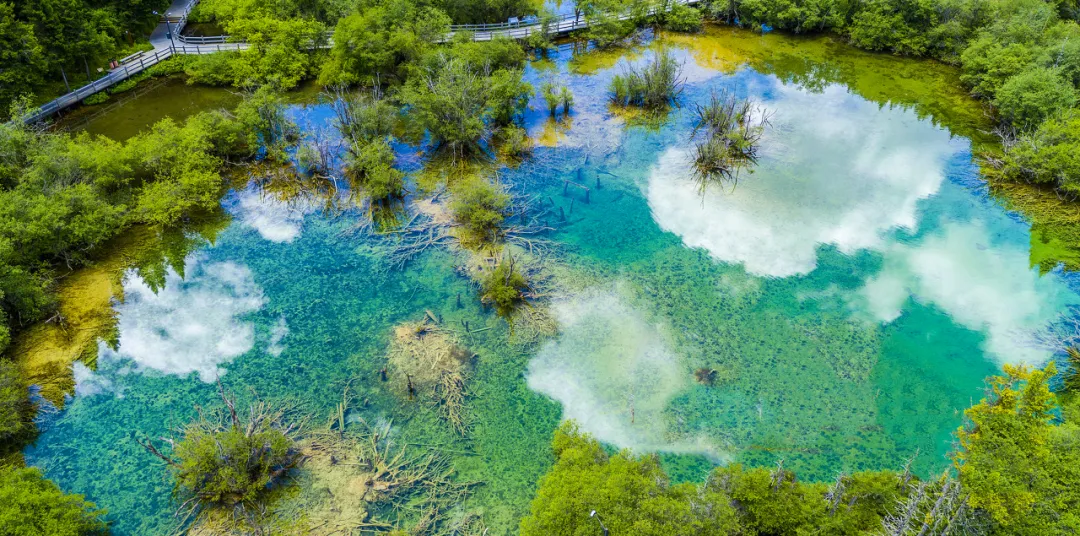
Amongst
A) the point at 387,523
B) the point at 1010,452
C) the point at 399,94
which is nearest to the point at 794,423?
the point at 1010,452

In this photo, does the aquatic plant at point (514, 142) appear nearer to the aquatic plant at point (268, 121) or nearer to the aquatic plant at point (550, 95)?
the aquatic plant at point (550, 95)

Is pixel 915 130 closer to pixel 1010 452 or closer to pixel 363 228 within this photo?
pixel 1010 452

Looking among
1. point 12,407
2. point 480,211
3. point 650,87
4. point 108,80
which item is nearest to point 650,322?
point 480,211

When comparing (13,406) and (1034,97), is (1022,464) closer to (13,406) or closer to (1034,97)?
(1034,97)

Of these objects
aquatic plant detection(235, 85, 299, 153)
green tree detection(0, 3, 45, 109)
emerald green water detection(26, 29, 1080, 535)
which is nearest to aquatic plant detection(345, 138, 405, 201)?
emerald green water detection(26, 29, 1080, 535)

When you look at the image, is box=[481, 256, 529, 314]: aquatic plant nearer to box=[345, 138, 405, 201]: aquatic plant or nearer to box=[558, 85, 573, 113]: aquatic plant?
box=[345, 138, 405, 201]: aquatic plant

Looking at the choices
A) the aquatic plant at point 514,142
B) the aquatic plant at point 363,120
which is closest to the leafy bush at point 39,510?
the aquatic plant at point 363,120
